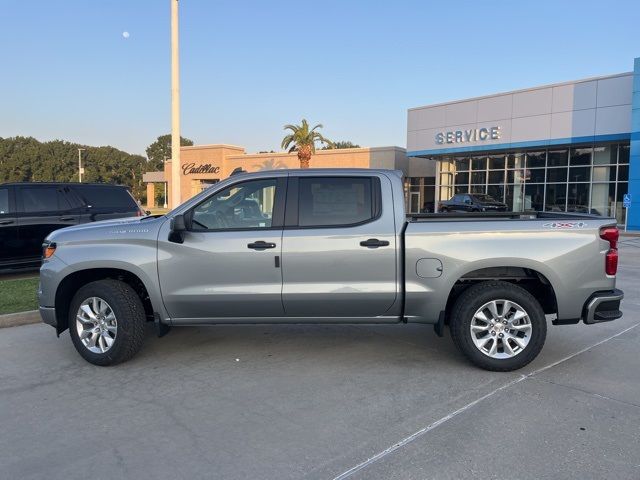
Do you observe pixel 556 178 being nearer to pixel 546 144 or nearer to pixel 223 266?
pixel 546 144

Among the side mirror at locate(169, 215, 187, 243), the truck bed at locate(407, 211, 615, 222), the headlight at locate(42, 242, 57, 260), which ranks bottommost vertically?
the headlight at locate(42, 242, 57, 260)

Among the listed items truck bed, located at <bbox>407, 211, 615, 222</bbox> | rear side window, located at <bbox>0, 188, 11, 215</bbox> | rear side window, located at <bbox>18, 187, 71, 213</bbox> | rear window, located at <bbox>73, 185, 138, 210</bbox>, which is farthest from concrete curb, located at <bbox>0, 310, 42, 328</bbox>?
truck bed, located at <bbox>407, 211, 615, 222</bbox>

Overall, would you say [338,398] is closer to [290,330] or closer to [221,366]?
[221,366]

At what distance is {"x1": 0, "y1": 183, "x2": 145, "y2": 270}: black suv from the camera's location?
1000 centimetres

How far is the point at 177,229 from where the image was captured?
502cm

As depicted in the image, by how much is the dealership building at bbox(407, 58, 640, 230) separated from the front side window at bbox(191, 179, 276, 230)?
25.4 meters

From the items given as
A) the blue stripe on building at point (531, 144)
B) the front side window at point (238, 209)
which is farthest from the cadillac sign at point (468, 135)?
the front side window at point (238, 209)

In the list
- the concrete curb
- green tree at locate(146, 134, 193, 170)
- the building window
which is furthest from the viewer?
green tree at locate(146, 134, 193, 170)

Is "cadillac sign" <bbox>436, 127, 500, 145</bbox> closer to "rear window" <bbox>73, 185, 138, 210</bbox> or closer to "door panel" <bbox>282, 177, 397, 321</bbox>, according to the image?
"rear window" <bbox>73, 185, 138, 210</bbox>

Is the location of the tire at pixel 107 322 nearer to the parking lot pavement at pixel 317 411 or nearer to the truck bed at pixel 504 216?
the parking lot pavement at pixel 317 411

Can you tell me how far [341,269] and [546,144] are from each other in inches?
1072

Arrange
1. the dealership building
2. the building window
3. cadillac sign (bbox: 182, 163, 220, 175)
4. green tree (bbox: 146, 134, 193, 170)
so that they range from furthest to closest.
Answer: green tree (bbox: 146, 134, 193, 170) < cadillac sign (bbox: 182, 163, 220, 175) < the building window < the dealership building

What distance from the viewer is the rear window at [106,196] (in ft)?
36.5

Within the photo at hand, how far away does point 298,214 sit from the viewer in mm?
5188
